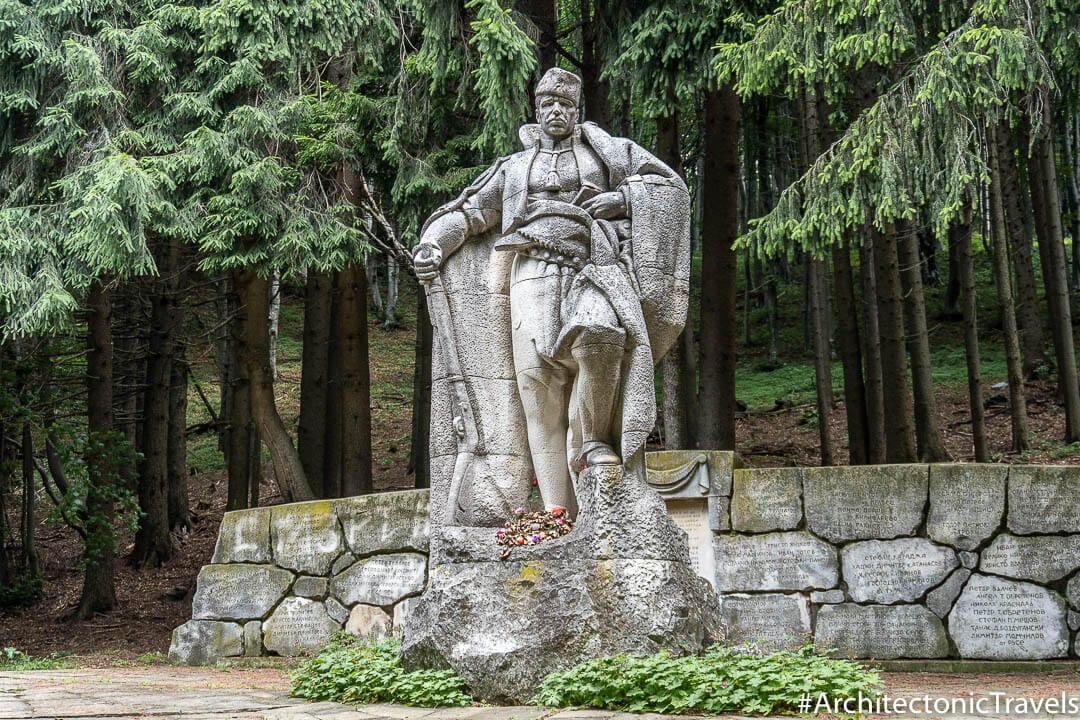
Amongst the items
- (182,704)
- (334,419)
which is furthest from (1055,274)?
(182,704)

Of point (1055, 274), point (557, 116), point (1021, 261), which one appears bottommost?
point (557, 116)

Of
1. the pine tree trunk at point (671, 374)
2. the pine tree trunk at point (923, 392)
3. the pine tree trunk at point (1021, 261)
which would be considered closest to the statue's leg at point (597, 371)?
the pine tree trunk at point (671, 374)

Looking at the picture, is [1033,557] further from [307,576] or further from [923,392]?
[307,576]

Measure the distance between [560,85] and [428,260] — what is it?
124 cm

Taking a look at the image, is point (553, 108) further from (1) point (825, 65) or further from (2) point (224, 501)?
(2) point (224, 501)

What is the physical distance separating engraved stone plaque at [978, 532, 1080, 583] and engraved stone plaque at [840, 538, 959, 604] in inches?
11.2

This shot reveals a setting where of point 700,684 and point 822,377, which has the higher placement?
point 822,377

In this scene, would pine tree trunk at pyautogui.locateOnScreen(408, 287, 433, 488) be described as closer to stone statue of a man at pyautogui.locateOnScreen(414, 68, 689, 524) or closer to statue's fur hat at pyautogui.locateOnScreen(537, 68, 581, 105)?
stone statue of a man at pyautogui.locateOnScreen(414, 68, 689, 524)

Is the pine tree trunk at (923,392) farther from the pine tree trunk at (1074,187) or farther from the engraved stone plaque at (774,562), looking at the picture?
the pine tree trunk at (1074,187)

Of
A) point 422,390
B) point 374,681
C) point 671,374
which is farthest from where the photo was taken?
point 422,390

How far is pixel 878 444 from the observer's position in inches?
556

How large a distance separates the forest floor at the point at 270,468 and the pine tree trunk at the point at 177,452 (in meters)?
0.33

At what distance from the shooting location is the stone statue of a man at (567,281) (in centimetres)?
587

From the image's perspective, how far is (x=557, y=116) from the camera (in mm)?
6375
